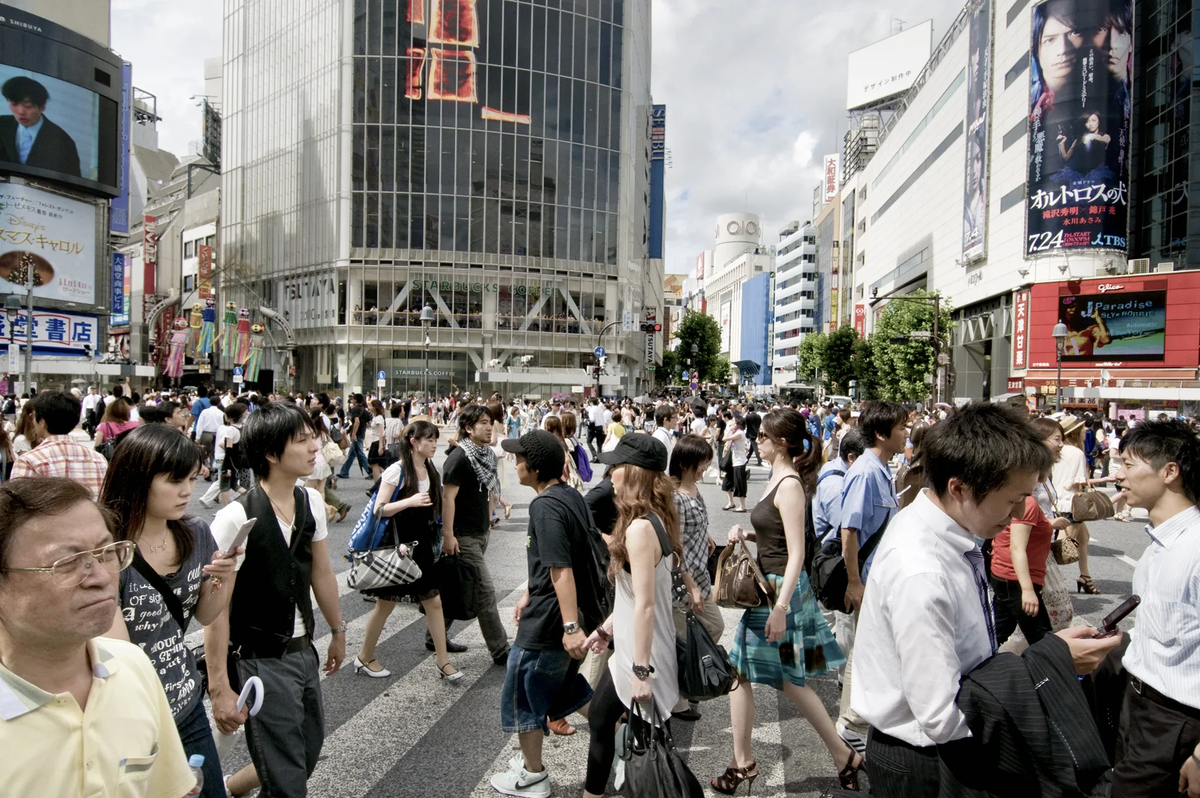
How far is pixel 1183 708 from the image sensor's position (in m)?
2.71

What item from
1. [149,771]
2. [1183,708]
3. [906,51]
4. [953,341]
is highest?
[906,51]

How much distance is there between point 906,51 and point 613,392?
209 ft

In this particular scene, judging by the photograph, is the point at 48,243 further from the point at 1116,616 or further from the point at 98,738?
the point at 1116,616

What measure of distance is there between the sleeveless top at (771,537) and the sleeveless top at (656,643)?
3.49 feet

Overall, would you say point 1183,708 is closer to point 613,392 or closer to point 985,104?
point 985,104

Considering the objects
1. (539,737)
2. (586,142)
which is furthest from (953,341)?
(539,737)

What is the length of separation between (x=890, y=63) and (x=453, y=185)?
6587cm

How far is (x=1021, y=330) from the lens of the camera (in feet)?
140

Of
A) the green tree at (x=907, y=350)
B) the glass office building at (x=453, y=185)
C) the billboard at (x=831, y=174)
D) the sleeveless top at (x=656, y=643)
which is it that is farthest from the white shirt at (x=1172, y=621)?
the billboard at (x=831, y=174)

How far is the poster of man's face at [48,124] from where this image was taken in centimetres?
4616

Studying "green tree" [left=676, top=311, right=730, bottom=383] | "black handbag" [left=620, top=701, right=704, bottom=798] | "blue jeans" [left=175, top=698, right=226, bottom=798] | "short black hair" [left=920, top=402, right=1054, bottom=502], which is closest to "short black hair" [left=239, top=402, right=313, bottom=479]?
"blue jeans" [left=175, top=698, right=226, bottom=798]

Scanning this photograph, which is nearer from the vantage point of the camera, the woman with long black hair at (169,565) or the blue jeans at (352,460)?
the woman with long black hair at (169,565)

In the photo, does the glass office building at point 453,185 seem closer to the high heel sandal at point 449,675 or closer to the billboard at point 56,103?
the billboard at point 56,103

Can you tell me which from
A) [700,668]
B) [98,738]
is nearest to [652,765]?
[700,668]
